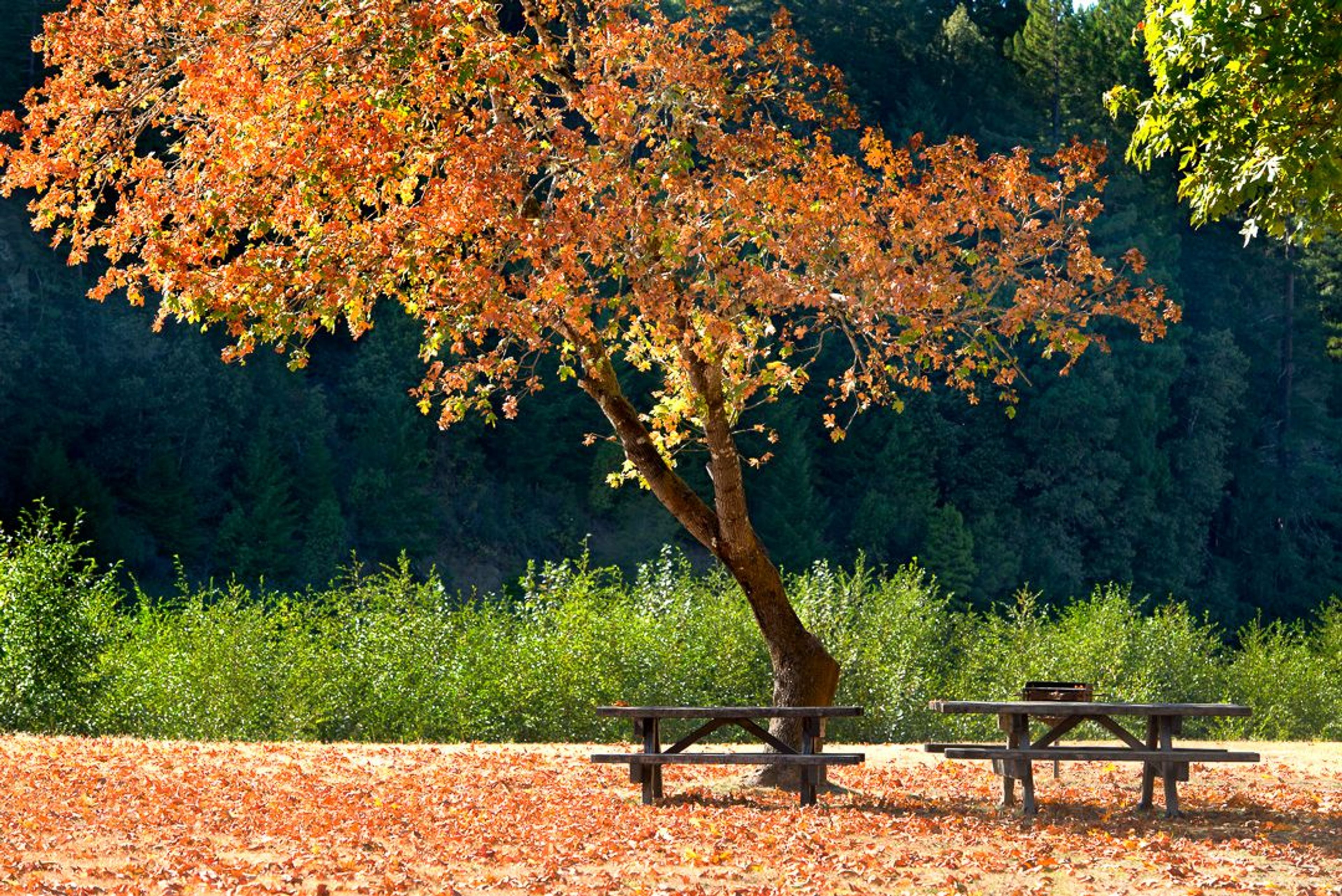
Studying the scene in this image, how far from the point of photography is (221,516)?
37.6 m

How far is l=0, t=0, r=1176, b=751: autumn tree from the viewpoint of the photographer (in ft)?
30.0

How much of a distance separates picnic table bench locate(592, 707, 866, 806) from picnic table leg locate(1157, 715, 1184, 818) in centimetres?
165

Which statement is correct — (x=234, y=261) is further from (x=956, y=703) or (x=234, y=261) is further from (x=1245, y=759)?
(x=1245, y=759)

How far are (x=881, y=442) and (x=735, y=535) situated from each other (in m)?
36.2

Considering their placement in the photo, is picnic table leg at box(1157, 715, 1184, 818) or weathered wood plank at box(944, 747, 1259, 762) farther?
picnic table leg at box(1157, 715, 1184, 818)

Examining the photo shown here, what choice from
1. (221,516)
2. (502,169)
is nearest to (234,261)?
(502,169)

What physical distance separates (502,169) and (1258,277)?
4972 cm

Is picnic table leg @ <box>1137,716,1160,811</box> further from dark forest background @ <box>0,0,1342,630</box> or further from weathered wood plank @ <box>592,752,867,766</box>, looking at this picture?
dark forest background @ <box>0,0,1342,630</box>

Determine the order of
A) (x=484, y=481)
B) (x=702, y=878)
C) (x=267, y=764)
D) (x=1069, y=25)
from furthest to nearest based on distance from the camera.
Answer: (x=1069, y=25)
(x=484, y=481)
(x=267, y=764)
(x=702, y=878)

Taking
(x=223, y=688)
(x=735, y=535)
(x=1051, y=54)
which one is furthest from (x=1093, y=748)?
(x=1051, y=54)

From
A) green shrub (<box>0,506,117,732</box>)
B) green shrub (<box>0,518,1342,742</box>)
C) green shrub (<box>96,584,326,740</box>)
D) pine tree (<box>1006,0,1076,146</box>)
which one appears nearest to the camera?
green shrub (<box>0,506,117,732</box>)

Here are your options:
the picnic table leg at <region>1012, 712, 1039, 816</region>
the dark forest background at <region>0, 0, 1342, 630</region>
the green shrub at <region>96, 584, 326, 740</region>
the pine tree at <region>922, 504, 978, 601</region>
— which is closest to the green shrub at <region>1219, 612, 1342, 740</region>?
the green shrub at <region>96, 584, 326, 740</region>

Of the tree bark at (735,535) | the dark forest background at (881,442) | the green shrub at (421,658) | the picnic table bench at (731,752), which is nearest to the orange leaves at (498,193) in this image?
the tree bark at (735,535)

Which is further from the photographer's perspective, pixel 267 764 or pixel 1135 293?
pixel 267 764
